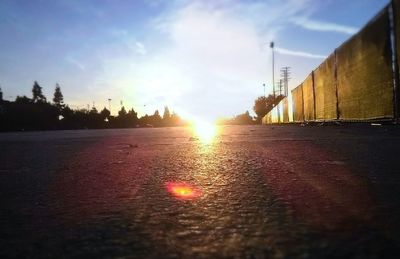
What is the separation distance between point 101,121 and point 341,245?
133 meters

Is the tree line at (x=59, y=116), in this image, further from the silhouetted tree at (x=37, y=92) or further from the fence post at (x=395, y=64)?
the fence post at (x=395, y=64)

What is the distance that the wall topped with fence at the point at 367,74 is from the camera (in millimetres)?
11602

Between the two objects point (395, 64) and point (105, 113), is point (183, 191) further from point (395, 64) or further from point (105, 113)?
point (105, 113)

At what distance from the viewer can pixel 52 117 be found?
12212 cm

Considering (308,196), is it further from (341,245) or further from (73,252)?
(73,252)

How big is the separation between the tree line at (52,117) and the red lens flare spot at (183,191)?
96.0 m

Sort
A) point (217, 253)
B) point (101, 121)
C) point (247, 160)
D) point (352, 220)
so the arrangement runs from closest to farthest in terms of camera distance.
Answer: point (217, 253)
point (352, 220)
point (247, 160)
point (101, 121)

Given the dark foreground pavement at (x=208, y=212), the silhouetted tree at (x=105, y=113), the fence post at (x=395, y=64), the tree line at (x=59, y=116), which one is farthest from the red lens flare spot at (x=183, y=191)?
the silhouetted tree at (x=105, y=113)

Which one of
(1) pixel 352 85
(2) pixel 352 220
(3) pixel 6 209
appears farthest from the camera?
(1) pixel 352 85

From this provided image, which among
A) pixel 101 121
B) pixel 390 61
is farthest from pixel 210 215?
pixel 101 121

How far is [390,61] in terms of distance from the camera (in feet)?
38.1

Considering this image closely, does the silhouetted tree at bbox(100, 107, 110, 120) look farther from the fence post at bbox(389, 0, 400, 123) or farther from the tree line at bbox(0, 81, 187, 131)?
the fence post at bbox(389, 0, 400, 123)

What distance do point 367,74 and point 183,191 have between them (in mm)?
10883

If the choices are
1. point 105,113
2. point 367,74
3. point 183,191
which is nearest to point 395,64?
point 367,74
